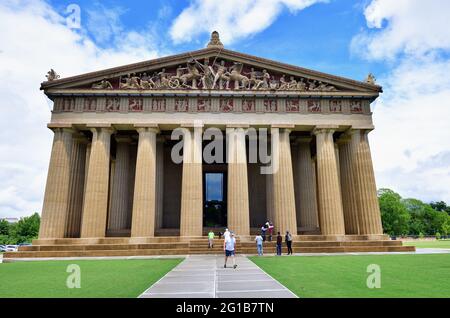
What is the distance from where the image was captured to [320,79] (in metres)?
33.2

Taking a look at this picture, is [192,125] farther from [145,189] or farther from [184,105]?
Result: [145,189]

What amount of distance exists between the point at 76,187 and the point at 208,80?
54.2 ft

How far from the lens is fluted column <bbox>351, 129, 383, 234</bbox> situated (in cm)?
3111

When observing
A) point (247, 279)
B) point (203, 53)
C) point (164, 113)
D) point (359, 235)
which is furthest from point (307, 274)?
point (203, 53)

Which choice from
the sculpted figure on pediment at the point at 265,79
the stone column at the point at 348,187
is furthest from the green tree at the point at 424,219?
the sculpted figure on pediment at the point at 265,79

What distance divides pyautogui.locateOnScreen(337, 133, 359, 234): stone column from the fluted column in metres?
0.87

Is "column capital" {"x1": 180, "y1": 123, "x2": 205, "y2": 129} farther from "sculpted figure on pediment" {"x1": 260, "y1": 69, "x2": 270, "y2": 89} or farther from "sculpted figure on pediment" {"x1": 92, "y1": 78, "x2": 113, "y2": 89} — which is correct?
"sculpted figure on pediment" {"x1": 92, "y1": 78, "x2": 113, "y2": 89}

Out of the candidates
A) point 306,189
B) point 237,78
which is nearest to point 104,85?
point 237,78

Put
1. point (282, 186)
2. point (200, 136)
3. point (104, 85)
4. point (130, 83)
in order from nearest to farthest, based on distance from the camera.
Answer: point (282, 186) → point (200, 136) → point (104, 85) → point (130, 83)

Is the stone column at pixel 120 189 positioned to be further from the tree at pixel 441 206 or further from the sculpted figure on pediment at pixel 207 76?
the tree at pixel 441 206

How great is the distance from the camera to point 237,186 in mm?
30500

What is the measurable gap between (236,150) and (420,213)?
11597 centimetres

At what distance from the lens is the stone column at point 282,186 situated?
98.9 feet
